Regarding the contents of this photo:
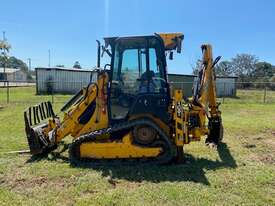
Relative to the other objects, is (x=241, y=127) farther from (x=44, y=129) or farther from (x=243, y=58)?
(x=243, y=58)

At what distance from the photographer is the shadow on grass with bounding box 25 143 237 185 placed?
5996mm

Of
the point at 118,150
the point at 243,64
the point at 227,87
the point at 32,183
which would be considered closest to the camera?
Answer: the point at 32,183

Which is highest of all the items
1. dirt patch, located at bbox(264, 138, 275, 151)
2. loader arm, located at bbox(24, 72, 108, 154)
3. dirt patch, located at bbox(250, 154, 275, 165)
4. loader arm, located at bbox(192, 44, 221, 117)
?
loader arm, located at bbox(192, 44, 221, 117)

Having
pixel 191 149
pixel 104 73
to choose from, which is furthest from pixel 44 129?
pixel 191 149

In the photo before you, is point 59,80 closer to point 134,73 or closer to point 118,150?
point 134,73

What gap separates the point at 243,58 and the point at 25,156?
66131 mm

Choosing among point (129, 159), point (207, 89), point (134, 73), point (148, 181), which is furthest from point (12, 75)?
point (148, 181)

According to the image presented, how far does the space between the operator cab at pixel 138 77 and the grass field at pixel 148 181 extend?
1.13 m

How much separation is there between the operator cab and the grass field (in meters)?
1.13

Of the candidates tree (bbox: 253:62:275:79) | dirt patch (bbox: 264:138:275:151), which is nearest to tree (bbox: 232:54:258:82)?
tree (bbox: 253:62:275:79)

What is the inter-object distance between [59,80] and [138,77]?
27.0m

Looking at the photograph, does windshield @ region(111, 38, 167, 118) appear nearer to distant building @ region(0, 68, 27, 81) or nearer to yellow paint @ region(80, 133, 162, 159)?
yellow paint @ region(80, 133, 162, 159)

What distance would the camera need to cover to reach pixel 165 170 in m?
6.41

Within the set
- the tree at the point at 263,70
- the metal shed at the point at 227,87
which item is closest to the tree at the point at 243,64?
the tree at the point at 263,70
